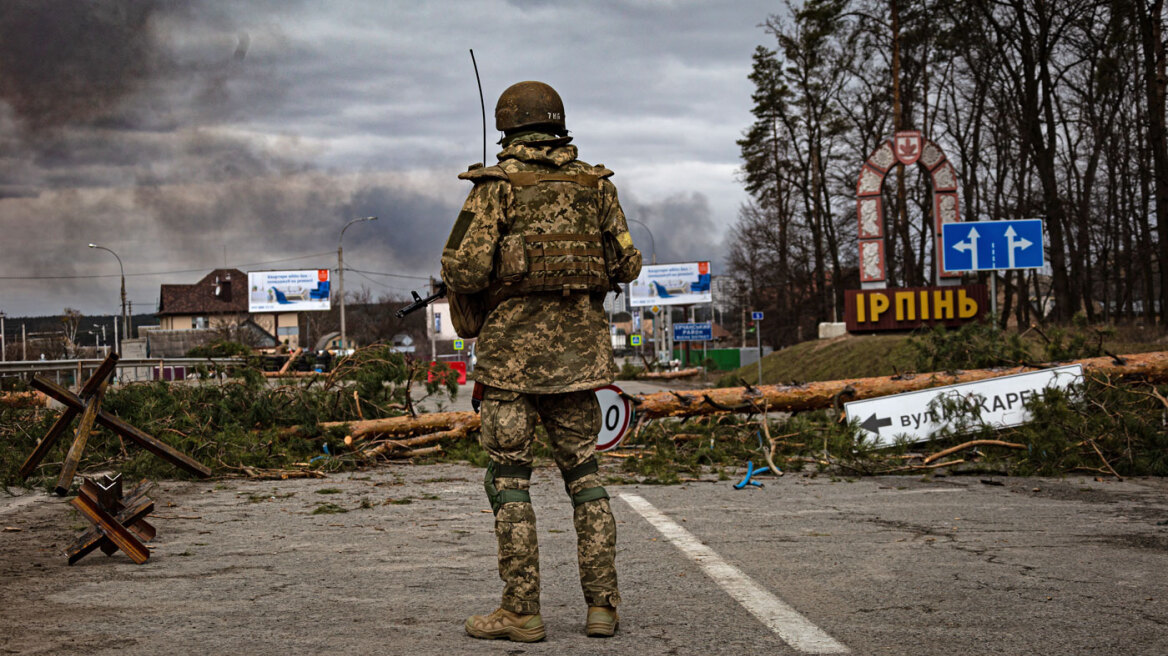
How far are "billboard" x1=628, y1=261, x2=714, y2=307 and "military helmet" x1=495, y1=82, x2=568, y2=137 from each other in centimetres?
6717

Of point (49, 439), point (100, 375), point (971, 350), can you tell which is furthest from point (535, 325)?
point (971, 350)

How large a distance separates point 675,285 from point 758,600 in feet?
222

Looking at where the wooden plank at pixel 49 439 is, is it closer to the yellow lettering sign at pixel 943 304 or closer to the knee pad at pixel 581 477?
the knee pad at pixel 581 477

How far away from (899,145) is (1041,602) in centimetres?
2785

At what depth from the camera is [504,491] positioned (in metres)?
4.10

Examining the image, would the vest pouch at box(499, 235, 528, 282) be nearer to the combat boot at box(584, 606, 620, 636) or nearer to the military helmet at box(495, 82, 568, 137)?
the military helmet at box(495, 82, 568, 137)

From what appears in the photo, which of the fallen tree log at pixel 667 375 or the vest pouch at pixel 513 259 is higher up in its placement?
the vest pouch at pixel 513 259

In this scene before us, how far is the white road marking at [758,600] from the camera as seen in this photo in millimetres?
3904

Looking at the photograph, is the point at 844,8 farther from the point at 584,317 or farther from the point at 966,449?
the point at 584,317

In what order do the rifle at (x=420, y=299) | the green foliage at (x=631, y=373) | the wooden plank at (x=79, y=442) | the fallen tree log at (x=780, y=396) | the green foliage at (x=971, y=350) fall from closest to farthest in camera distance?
the rifle at (x=420, y=299)
the wooden plank at (x=79, y=442)
the fallen tree log at (x=780, y=396)
the green foliage at (x=971, y=350)
the green foliage at (x=631, y=373)

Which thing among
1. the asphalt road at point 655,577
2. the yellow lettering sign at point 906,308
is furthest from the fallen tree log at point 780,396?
the yellow lettering sign at point 906,308

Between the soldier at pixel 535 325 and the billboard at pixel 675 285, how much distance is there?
6724cm

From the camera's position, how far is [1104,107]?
37.8 metres

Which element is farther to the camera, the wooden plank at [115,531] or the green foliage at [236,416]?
the green foliage at [236,416]
